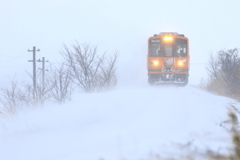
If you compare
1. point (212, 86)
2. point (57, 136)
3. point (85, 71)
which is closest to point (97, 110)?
point (57, 136)

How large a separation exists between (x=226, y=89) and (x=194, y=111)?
809 centimetres

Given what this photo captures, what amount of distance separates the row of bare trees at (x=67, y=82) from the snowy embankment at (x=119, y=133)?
322cm

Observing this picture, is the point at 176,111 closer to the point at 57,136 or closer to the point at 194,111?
the point at 194,111

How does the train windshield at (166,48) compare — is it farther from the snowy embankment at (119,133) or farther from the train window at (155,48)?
the snowy embankment at (119,133)

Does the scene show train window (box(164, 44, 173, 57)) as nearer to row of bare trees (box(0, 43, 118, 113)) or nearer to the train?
the train

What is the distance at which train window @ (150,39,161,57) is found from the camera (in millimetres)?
14484

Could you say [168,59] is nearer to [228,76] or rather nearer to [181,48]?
[181,48]

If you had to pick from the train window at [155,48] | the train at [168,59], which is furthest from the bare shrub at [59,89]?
the train window at [155,48]

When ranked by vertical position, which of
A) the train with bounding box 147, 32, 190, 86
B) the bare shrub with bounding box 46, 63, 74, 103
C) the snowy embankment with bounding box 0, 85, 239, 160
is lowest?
the snowy embankment with bounding box 0, 85, 239, 160

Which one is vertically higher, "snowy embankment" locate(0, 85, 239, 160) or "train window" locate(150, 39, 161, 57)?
"train window" locate(150, 39, 161, 57)

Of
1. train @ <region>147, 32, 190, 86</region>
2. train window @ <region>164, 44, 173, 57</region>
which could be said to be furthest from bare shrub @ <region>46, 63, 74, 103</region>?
train window @ <region>164, 44, 173, 57</region>

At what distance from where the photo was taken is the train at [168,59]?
47.3 feet

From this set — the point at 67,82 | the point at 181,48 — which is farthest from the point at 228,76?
the point at 67,82

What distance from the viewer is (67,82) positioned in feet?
38.9
